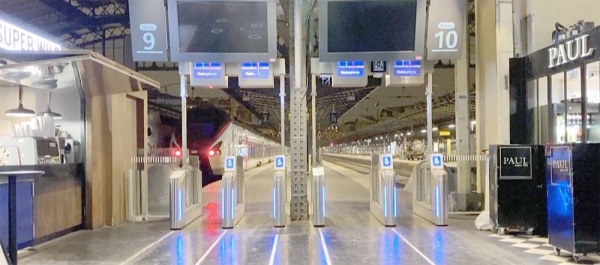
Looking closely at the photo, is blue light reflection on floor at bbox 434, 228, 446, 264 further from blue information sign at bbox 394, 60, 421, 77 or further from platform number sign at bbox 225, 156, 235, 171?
platform number sign at bbox 225, 156, 235, 171

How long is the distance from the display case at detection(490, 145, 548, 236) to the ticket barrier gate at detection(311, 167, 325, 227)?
3.05 metres

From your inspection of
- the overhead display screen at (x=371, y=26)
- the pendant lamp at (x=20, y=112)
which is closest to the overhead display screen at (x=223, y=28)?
the overhead display screen at (x=371, y=26)

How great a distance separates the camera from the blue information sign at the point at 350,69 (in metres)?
12.3

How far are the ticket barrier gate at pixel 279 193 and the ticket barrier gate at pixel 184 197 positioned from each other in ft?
5.44

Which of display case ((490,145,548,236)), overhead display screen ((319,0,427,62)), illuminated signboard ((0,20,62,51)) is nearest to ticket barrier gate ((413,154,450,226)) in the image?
display case ((490,145,548,236))

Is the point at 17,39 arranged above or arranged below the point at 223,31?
below

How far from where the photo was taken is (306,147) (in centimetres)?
1180

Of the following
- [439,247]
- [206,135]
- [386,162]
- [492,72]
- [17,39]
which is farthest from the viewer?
[206,135]

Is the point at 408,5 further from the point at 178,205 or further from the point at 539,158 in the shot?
the point at 178,205

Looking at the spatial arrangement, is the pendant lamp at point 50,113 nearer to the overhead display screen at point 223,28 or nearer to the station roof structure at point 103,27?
the overhead display screen at point 223,28

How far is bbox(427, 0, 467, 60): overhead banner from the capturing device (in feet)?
39.2

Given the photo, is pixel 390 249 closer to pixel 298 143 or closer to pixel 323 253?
pixel 323 253

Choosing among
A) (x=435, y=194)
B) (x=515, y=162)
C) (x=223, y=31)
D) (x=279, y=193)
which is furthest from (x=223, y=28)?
(x=515, y=162)

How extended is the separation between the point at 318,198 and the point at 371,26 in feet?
11.4
